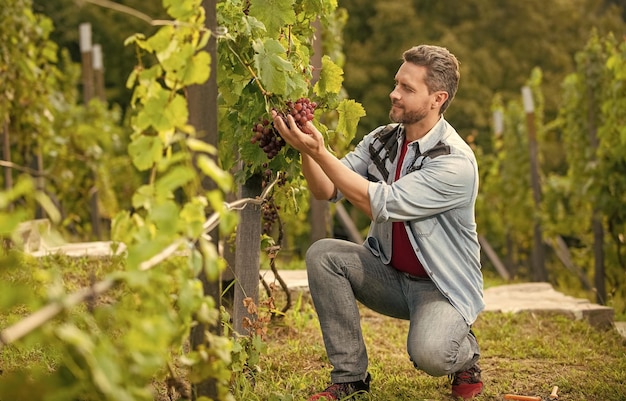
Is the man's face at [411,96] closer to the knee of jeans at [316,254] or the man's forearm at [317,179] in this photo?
the man's forearm at [317,179]

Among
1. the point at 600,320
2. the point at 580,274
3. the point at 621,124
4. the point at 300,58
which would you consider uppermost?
the point at 300,58

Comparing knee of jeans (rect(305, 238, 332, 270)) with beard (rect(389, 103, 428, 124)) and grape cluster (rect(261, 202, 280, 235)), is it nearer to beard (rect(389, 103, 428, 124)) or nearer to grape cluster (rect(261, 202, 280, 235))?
grape cluster (rect(261, 202, 280, 235))

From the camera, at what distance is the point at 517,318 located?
206 inches

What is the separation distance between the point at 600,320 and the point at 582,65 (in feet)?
11.5

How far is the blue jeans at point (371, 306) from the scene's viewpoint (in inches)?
134

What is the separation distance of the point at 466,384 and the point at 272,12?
1611mm

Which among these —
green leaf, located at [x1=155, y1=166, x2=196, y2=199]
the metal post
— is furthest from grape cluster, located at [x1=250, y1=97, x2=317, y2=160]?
the metal post

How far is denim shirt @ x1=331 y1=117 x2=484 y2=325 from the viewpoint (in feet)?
11.1

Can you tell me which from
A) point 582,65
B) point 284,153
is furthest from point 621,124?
point 284,153

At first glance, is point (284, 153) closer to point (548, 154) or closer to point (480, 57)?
point (548, 154)

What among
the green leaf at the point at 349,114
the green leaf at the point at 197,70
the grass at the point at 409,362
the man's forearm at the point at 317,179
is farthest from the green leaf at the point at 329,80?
the green leaf at the point at 197,70

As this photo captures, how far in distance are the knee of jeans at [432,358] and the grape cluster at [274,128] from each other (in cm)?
89

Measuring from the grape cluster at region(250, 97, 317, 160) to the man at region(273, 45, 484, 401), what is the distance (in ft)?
0.43

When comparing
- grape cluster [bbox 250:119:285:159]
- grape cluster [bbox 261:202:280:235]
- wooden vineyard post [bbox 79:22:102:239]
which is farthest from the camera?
wooden vineyard post [bbox 79:22:102:239]
